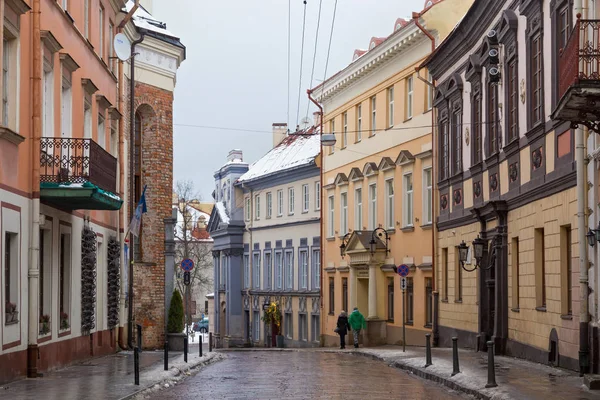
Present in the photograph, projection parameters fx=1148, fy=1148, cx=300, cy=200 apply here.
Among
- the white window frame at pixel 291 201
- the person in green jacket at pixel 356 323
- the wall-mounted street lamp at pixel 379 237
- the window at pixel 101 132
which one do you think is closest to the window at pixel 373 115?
the wall-mounted street lamp at pixel 379 237

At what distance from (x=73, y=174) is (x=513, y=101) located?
10.6 meters

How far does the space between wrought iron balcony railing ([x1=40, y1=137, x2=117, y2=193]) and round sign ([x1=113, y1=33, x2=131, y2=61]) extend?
663 cm

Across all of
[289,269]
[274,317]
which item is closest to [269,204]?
[289,269]

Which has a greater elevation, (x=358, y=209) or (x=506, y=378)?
(x=358, y=209)

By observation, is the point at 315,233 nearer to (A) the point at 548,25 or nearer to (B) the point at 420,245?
(B) the point at 420,245

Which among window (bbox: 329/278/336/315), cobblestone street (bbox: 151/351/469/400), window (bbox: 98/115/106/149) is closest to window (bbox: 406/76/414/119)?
window (bbox: 329/278/336/315)

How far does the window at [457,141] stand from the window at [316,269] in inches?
820

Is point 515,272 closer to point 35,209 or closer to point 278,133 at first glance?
point 35,209

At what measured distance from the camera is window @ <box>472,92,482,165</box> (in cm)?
3072

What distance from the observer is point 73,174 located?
2178 cm

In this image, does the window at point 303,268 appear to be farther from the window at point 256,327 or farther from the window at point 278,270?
the window at point 256,327

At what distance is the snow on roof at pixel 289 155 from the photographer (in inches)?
2255

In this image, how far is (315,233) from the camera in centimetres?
5528

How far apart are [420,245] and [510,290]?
40.1 ft
